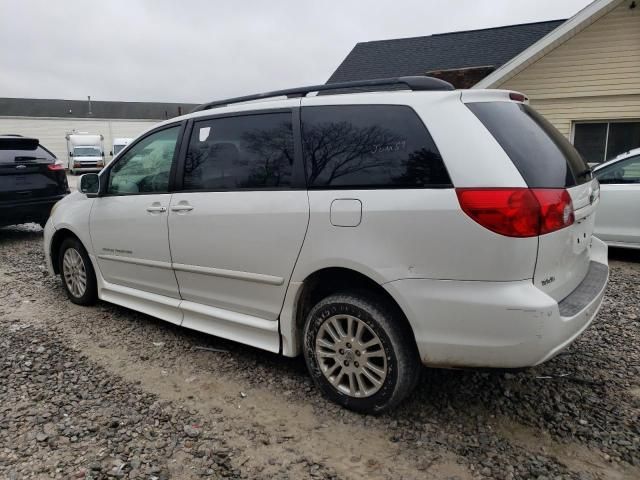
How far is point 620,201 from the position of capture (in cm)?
617

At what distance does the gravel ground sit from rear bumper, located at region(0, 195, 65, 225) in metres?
4.28

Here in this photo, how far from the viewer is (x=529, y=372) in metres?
3.34

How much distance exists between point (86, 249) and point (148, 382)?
1787 millimetres

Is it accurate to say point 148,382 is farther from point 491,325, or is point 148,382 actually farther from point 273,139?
point 491,325

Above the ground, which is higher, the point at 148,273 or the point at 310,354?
the point at 148,273

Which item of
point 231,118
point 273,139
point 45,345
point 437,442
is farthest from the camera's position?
point 45,345

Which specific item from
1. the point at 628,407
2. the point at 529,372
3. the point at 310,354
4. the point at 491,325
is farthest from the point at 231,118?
the point at 628,407

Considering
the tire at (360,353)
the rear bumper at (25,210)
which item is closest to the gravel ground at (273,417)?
the tire at (360,353)

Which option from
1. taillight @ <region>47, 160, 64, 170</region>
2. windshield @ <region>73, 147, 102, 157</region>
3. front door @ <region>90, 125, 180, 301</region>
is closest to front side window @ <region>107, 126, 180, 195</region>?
front door @ <region>90, 125, 180, 301</region>

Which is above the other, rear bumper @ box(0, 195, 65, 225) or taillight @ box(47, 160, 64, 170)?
taillight @ box(47, 160, 64, 170)

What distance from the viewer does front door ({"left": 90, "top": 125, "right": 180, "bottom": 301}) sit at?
3748mm

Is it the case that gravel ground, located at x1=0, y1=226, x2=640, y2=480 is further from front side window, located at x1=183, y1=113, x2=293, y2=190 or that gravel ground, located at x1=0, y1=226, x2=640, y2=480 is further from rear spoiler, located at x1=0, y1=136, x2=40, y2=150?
rear spoiler, located at x1=0, y1=136, x2=40, y2=150

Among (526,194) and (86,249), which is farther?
(86,249)

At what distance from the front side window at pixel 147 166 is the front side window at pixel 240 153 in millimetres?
270
